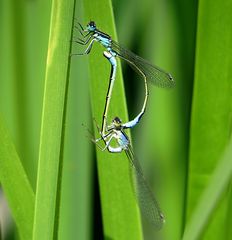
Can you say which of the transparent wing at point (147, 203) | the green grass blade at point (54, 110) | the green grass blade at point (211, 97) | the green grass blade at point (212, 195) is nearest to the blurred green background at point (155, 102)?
the green grass blade at point (211, 97)

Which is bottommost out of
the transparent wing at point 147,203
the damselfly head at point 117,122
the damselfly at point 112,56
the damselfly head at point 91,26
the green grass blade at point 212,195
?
the transparent wing at point 147,203

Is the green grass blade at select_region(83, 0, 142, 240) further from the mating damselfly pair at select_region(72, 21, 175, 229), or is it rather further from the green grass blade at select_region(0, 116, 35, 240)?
the green grass blade at select_region(0, 116, 35, 240)

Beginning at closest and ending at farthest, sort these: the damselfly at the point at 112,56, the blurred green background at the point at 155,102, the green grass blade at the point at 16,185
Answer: the green grass blade at the point at 16,185 → the damselfly at the point at 112,56 → the blurred green background at the point at 155,102

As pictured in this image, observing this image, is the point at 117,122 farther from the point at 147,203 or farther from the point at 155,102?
the point at 155,102

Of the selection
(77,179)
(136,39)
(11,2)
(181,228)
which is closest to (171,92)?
(136,39)

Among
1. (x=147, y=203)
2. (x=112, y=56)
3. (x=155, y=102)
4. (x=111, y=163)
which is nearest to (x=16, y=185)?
(x=111, y=163)

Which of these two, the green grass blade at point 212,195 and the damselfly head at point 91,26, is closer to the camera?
the green grass blade at point 212,195

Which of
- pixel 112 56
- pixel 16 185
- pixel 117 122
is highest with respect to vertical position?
pixel 112 56

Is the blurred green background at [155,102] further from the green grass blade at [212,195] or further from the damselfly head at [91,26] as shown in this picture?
the green grass blade at [212,195]
